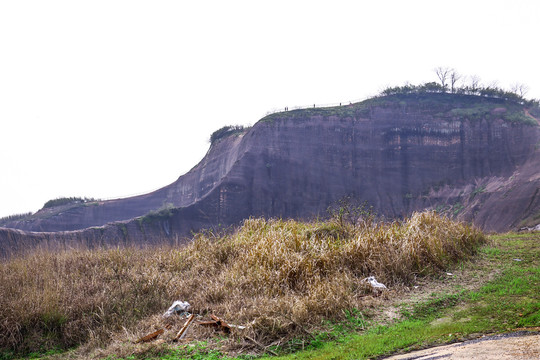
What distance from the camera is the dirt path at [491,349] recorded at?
3.85 meters

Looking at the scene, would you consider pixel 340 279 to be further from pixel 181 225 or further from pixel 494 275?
pixel 181 225

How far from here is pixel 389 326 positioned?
20.4ft

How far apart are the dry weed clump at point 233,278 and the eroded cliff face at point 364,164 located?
2379 centimetres

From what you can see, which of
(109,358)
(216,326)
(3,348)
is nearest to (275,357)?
(216,326)

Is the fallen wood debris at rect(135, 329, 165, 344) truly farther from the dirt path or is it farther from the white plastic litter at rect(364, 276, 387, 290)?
the white plastic litter at rect(364, 276, 387, 290)

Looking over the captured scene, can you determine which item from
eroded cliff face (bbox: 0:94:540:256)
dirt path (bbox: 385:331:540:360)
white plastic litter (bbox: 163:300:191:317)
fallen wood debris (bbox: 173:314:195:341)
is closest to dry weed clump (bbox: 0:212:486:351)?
white plastic litter (bbox: 163:300:191:317)

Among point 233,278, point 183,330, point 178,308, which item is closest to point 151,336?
point 183,330

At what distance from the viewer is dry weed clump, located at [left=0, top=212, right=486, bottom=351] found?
702cm

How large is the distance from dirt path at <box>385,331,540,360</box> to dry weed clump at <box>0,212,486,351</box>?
2113mm

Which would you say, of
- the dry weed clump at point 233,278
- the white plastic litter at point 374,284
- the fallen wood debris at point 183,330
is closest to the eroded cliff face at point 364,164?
the dry weed clump at point 233,278

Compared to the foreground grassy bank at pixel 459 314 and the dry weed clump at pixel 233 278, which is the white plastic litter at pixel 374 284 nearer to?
the dry weed clump at pixel 233 278

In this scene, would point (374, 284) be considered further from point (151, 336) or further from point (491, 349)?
point (151, 336)

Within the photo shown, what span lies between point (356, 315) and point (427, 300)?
1510mm

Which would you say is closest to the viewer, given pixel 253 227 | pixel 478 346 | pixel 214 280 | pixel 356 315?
pixel 478 346
